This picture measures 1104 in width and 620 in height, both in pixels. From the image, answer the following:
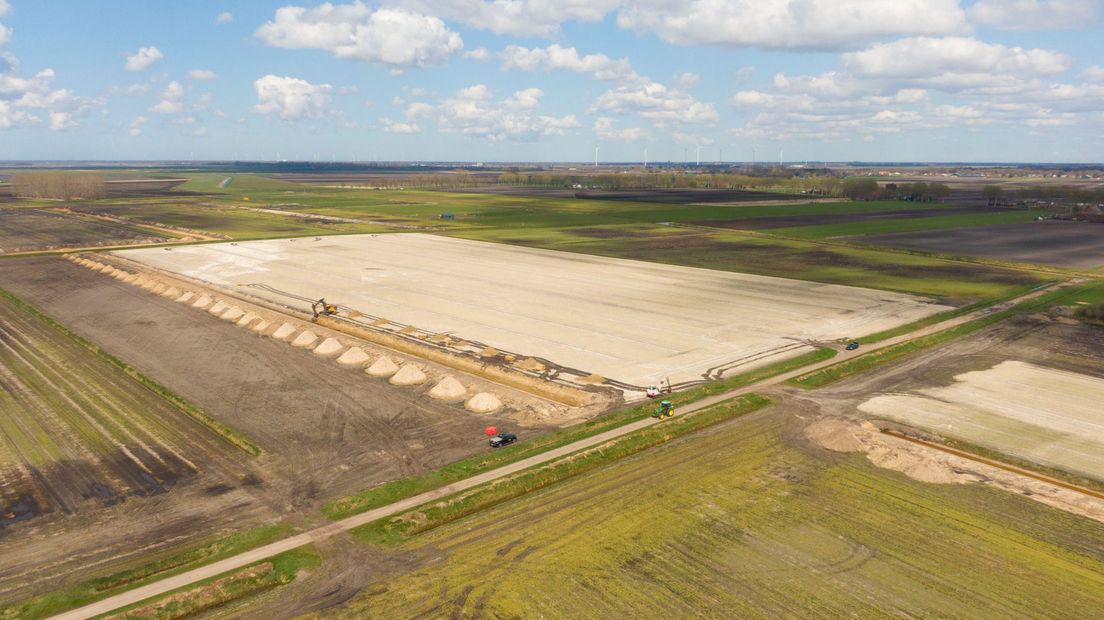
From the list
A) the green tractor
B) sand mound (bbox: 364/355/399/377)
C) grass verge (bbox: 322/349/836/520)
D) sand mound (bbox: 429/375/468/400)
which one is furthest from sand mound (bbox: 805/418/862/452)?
sand mound (bbox: 364/355/399/377)


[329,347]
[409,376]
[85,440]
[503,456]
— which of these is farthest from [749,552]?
[329,347]

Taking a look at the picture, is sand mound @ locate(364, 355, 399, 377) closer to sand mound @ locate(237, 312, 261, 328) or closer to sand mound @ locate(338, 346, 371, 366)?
sand mound @ locate(338, 346, 371, 366)

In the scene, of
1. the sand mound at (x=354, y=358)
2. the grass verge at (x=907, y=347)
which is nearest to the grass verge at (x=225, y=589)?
the sand mound at (x=354, y=358)

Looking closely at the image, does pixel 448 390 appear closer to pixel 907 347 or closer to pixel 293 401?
pixel 293 401

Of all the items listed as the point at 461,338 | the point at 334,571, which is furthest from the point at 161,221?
the point at 334,571

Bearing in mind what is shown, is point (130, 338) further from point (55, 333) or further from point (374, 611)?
point (374, 611)

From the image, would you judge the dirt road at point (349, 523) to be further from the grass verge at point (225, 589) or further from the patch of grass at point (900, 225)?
the patch of grass at point (900, 225)
